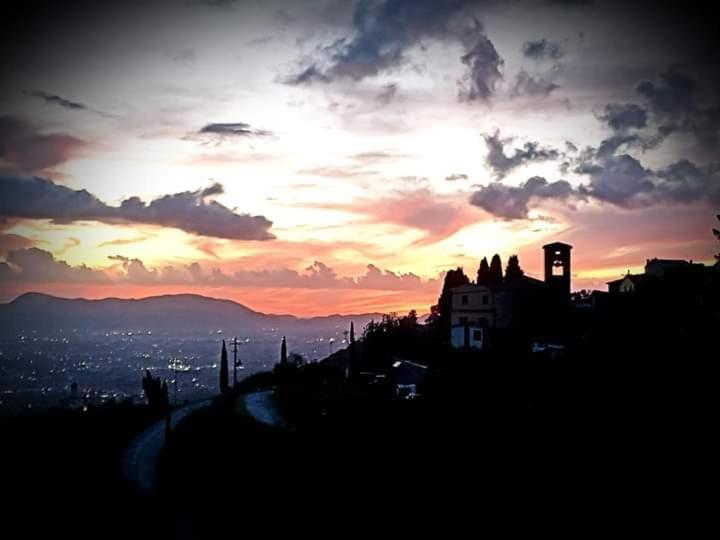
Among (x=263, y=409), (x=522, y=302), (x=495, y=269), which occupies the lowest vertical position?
(x=263, y=409)

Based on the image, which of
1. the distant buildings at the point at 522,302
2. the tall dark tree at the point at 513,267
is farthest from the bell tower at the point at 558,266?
the tall dark tree at the point at 513,267

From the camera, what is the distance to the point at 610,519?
Answer: 1664cm

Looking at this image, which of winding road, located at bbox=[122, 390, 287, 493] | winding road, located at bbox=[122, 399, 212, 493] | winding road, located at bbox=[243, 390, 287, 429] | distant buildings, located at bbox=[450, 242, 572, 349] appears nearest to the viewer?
winding road, located at bbox=[122, 399, 212, 493]

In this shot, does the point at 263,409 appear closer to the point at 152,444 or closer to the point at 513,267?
the point at 152,444

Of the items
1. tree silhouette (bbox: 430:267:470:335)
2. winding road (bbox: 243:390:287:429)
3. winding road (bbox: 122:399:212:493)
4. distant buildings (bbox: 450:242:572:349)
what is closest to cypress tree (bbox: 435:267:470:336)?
tree silhouette (bbox: 430:267:470:335)

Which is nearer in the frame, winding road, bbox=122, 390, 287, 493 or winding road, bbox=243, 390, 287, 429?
winding road, bbox=122, 390, 287, 493

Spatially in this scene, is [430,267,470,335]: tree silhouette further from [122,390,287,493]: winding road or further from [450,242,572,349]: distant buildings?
[122,390,287,493]: winding road

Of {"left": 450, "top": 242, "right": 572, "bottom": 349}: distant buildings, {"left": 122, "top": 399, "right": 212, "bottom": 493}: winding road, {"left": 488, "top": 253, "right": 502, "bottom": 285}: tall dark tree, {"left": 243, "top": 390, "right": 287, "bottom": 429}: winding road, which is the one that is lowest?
{"left": 122, "top": 399, "right": 212, "bottom": 493}: winding road

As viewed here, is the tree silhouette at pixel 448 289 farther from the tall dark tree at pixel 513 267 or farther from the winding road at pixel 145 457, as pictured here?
the winding road at pixel 145 457

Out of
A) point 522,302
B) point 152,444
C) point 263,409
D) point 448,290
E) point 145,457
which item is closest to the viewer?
point 145,457

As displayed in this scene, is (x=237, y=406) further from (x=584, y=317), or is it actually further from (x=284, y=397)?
(x=584, y=317)

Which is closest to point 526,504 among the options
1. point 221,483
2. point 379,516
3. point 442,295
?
point 379,516

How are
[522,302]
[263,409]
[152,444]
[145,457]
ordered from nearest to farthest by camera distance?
[145,457] → [152,444] → [263,409] → [522,302]

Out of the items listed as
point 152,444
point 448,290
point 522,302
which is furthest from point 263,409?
point 448,290
